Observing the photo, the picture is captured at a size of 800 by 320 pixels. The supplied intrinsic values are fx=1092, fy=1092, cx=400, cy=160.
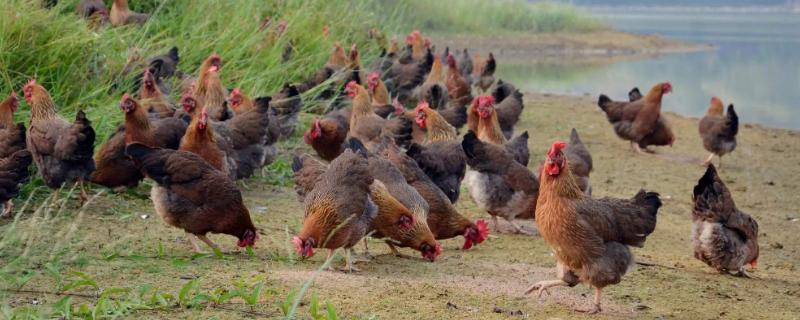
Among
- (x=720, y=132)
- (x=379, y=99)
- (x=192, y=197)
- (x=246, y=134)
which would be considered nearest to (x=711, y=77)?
(x=720, y=132)

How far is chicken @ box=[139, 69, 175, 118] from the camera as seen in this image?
9188 millimetres

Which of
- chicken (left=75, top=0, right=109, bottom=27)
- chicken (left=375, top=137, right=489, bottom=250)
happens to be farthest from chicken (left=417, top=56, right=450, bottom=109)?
chicken (left=375, top=137, right=489, bottom=250)

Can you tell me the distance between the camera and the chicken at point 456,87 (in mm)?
14305

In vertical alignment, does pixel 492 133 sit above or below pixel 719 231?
above

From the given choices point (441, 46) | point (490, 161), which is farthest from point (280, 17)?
point (441, 46)

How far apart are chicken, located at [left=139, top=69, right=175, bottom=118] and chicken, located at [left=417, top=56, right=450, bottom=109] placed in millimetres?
4089

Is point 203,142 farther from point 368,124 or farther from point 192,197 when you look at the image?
point 368,124

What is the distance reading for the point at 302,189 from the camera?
7.26 meters

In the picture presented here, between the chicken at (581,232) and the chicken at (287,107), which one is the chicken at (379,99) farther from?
the chicken at (581,232)

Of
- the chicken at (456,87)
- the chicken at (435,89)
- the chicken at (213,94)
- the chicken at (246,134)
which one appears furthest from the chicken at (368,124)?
the chicken at (456,87)

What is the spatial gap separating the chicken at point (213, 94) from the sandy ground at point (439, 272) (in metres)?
0.68

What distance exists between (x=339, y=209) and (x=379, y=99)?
5.55m

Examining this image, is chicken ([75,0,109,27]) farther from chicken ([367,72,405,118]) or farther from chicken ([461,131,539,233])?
chicken ([461,131,539,233])

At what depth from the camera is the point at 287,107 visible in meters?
10.5
